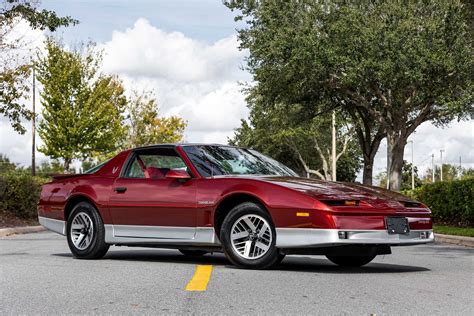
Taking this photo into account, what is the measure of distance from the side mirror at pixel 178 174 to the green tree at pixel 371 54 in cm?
1949

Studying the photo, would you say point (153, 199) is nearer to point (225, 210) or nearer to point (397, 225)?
point (225, 210)

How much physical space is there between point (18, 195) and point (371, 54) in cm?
1391

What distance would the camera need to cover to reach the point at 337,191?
28.9 feet

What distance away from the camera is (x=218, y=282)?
7.68 m

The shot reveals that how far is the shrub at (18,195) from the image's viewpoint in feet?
71.4

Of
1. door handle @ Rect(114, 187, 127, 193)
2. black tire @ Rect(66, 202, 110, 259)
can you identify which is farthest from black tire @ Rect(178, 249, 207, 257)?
door handle @ Rect(114, 187, 127, 193)

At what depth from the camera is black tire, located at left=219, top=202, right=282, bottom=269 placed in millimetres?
8781

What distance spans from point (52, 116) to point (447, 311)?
3854 centimetres

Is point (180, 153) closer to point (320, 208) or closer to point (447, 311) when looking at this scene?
point (320, 208)

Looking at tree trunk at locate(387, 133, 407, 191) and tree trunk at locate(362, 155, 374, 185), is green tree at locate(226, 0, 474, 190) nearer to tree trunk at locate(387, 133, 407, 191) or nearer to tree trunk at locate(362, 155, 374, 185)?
tree trunk at locate(387, 133, 407, 191)

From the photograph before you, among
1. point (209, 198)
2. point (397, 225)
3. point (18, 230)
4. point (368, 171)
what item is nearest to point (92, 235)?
point (209, 198)

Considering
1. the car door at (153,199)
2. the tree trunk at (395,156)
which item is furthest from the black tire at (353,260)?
the tree trunk at (395,156)

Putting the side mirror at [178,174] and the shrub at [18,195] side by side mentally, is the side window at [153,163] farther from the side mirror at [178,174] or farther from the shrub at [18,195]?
the shrub at [18,195]

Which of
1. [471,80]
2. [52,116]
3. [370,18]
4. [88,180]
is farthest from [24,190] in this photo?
[52,116]
